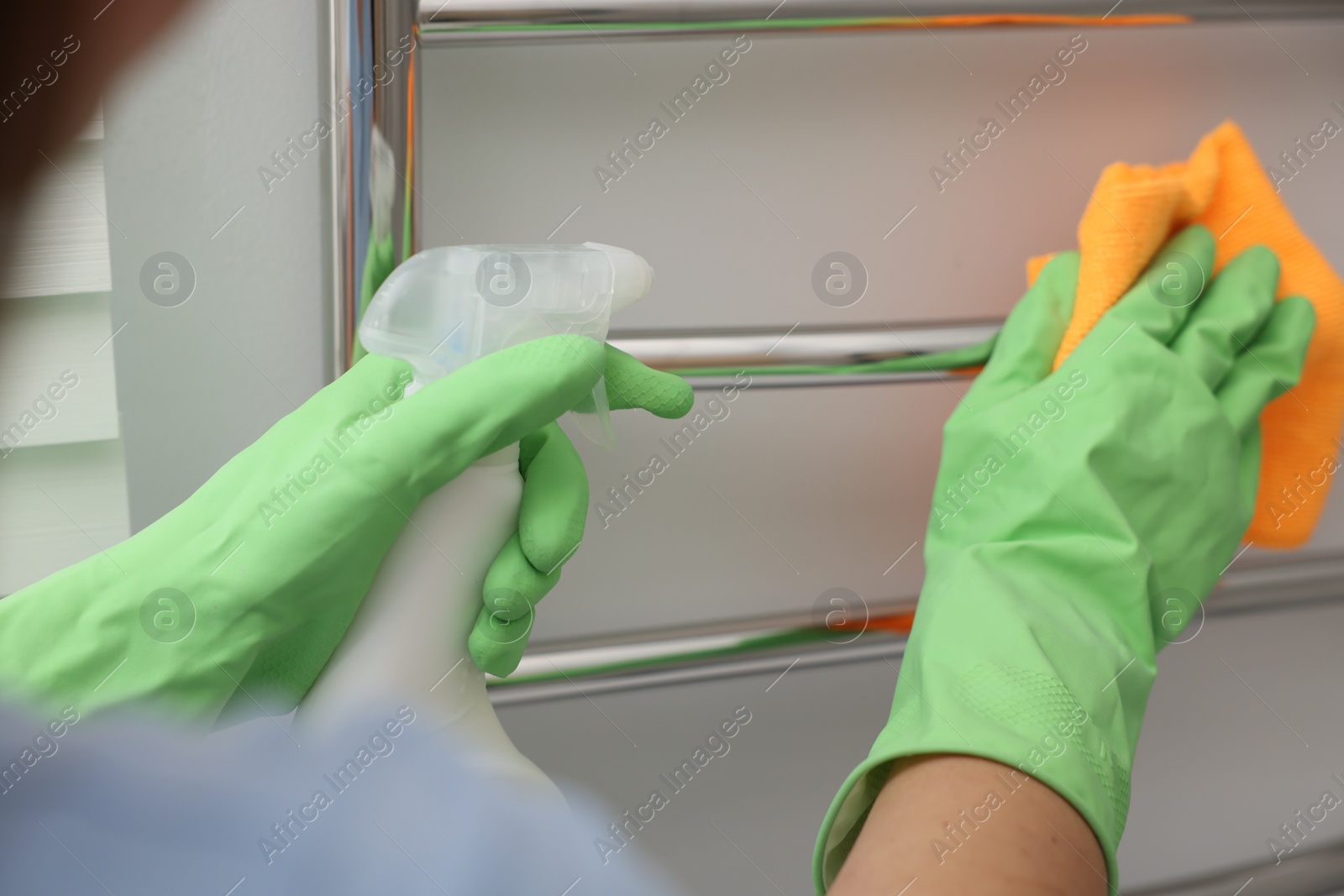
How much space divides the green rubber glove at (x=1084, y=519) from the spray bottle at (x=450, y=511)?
18 cm

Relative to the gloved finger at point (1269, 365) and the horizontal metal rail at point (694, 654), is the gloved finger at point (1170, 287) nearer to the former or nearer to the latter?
the gloved finger at point (1269, 365)

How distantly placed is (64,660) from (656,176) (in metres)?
0.38

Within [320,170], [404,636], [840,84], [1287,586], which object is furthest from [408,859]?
[1287,586]

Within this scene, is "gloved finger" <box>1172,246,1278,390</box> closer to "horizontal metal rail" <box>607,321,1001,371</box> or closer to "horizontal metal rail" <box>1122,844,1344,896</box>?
"horizontal metal rail" <box>607,321,1001,371</box>

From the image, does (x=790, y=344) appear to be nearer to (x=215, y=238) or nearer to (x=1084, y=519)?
(x=1084, y=519)

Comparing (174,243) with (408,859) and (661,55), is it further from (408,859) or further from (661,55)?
(408,859)

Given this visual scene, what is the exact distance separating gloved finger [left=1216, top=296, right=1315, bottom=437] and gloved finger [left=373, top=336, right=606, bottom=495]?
41 centimetres

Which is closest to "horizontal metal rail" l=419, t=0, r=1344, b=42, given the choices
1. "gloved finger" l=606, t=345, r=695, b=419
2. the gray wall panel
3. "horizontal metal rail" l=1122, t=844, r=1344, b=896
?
the gray wall panel

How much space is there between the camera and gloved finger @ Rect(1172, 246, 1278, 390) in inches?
22.0

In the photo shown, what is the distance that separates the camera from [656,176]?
58cm

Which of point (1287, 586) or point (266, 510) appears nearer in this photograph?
point (266, 510)

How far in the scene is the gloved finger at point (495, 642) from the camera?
364 millimetres

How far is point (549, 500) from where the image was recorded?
37 centimetres

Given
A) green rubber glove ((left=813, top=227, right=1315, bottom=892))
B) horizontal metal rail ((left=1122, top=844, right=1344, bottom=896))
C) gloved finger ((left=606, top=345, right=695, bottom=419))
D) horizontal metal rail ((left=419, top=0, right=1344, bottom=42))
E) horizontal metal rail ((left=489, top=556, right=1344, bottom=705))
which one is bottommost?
horizontal metal rail ((left=1122, top=844, right=1344, bottom=896))
